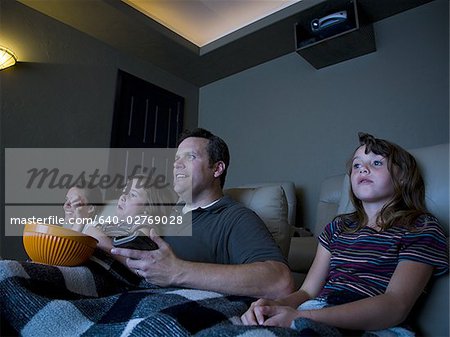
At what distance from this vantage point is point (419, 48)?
2316mm

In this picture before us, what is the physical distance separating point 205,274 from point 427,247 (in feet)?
1.76

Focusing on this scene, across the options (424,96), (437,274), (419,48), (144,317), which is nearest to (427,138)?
(424,96)

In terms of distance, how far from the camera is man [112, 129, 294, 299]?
36.1 inches

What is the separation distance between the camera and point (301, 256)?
1.54m

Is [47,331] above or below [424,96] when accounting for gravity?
below

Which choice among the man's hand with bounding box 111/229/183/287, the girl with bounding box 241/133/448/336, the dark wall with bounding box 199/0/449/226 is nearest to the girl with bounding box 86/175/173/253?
the man's hand with bounding box 111/229/183/287

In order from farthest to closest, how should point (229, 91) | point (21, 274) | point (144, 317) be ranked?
1. point (229, 91)
2. point (21, 274)
3. point (144, 317)

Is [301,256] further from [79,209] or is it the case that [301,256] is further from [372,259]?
[79,209]

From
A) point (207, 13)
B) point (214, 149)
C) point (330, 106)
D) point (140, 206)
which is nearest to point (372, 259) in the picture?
point (214, 149)

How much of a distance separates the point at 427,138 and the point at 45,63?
2.51 m

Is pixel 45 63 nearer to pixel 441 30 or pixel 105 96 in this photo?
pixel 105 96

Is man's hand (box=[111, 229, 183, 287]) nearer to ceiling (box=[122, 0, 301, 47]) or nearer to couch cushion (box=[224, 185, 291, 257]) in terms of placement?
couch cushion (box=[224, 185, 291, 257])

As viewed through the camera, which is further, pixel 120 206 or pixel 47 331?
pixel 120 206

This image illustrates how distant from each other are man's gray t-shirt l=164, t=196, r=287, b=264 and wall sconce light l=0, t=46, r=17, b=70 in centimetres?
165
